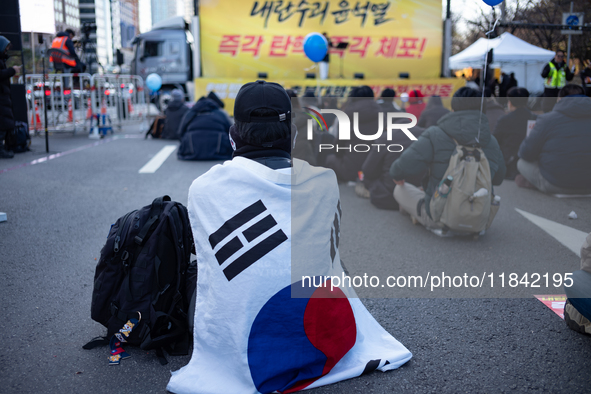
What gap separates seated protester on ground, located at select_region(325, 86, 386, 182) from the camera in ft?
10.6

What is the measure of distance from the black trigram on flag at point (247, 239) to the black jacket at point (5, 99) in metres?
7.34

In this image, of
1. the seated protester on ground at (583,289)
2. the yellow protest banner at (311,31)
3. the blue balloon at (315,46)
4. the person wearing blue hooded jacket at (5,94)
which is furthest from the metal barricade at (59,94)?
the seated protester on ground at (583,289)

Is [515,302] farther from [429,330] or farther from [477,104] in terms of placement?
[477,104]

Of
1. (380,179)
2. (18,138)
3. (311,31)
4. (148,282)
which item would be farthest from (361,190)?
(311,31)

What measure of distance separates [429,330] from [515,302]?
2.63 feet

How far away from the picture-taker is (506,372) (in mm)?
2523

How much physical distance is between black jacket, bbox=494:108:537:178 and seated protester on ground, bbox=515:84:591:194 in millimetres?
709

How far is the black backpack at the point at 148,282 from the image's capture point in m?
2.63

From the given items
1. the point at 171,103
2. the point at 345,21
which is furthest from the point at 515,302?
the point at 345,21

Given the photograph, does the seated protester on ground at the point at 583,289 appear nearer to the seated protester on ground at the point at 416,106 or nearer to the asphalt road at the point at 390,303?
the asphalt road at the point at 390,303

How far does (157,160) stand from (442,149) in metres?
5.96

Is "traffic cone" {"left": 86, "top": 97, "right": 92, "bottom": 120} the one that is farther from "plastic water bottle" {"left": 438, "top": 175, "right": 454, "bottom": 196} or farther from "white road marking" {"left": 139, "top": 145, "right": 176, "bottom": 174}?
"plastic water bottle" {"left": 438, "top": 175, "right": 454, "bottom": 196}

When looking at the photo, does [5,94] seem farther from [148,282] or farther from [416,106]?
[148,282]

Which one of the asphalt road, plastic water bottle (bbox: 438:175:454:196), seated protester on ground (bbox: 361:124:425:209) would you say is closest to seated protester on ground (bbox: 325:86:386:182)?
seated protester on ground (bbox: 361:124:425:209)
